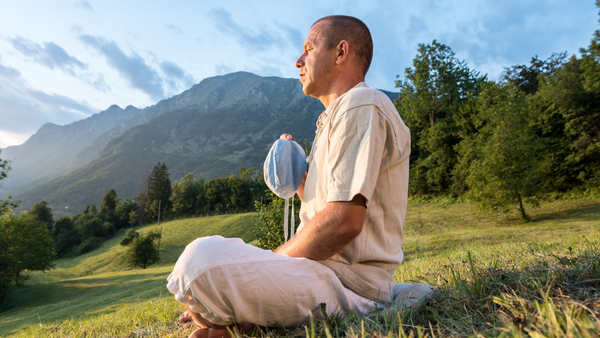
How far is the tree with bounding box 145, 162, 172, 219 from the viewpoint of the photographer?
195ft

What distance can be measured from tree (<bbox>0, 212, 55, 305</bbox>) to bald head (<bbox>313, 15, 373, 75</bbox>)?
30613 millimetres

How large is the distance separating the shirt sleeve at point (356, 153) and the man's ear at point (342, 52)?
51cm

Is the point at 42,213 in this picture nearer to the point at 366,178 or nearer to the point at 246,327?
the point at 246,327

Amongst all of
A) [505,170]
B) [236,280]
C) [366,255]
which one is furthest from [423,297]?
[505,170]

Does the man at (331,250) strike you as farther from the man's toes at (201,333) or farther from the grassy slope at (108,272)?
the grassy slope at (108,272)

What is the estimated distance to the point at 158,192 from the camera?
62156mm

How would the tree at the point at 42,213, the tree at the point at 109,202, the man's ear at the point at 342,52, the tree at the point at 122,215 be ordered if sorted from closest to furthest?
the man's ear at the point at 342,52 < the tree at the point at 42,213 < the tree at the point at 122,215 < the tree at the point at 109,202

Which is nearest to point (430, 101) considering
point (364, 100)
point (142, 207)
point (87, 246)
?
point (364, 100)

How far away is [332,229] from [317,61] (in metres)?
1.05

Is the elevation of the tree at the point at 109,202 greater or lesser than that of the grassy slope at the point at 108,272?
greater

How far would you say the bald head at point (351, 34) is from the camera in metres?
1.69

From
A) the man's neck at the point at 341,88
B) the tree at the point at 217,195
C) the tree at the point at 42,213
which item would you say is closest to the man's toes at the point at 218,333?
the man's neck at the point at 341,88

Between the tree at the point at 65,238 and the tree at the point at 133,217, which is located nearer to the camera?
the tree at the point at 65,238

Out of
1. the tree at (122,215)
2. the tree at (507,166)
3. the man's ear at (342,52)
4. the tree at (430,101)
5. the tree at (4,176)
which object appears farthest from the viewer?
the tree at (122,215)
